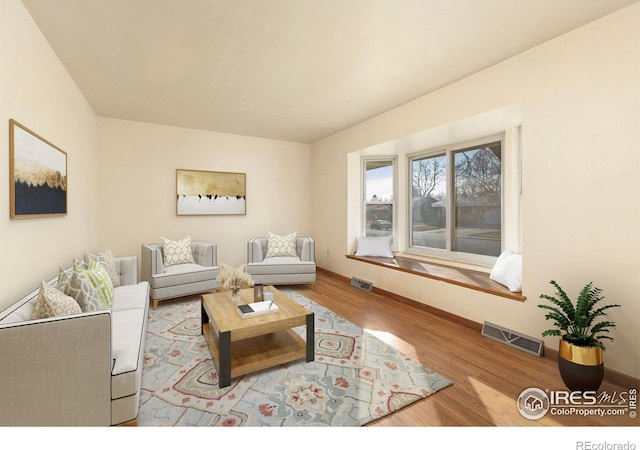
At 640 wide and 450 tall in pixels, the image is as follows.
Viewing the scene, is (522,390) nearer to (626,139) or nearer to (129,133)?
(626,139)

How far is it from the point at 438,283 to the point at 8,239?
12.6 feet

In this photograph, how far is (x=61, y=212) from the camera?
107 inches

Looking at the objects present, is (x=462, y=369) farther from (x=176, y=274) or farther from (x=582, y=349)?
(x=176, y=274)

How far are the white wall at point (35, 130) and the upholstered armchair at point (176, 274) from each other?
2.59 ft

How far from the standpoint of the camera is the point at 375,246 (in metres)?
4.86

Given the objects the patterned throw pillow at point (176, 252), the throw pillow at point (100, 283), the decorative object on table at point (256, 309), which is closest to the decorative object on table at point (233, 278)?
the decorative object on table at point (256, 309)

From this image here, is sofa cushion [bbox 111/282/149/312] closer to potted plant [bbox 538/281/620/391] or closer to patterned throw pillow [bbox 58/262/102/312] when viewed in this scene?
patterned throw pillow [bbox 58/262/102/312]

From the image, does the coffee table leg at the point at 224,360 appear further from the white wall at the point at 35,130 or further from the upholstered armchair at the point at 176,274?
the upholstered armchair at the point at 176,274

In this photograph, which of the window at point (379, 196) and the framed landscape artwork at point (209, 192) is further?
the window at point (379, 196)

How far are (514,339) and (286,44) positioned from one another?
11.0 feet

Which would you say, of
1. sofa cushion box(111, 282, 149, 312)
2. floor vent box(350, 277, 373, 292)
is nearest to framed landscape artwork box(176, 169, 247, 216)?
sofa cushion box(111, 282, 149, 312)

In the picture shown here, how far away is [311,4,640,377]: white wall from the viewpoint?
206 centimetres

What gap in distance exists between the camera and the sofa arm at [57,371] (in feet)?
4.52

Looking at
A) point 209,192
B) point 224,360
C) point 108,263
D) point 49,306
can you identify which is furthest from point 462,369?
point 209,192
